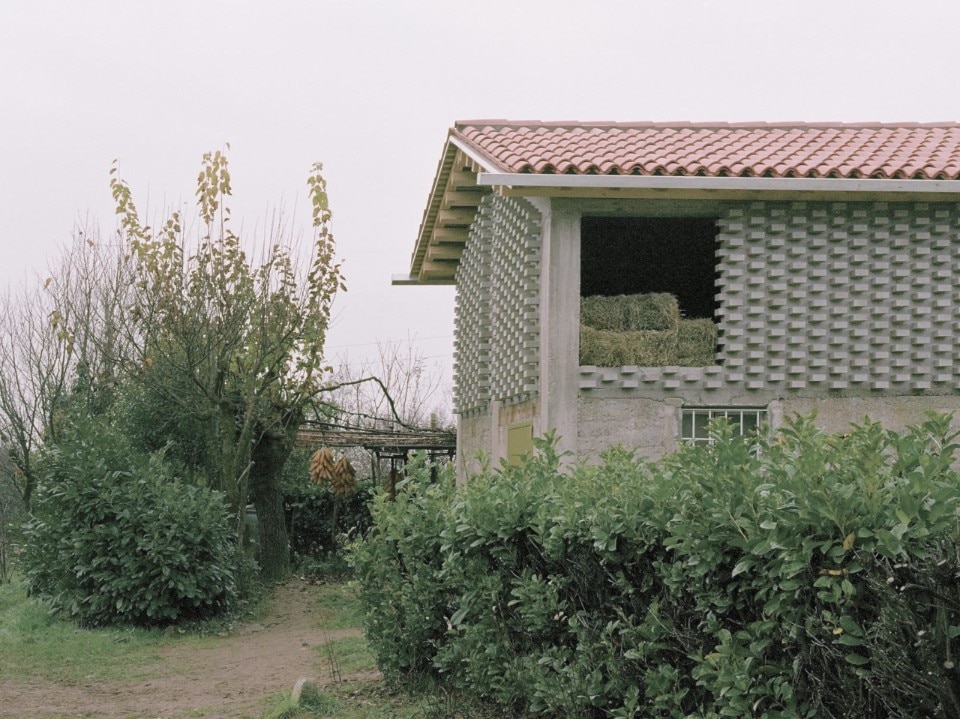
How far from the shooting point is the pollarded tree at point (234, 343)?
17.1 m

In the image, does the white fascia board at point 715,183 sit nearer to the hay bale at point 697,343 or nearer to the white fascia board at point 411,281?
the hay bale at point 697,343

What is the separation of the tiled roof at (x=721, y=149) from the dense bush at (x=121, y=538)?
5752 millimetres

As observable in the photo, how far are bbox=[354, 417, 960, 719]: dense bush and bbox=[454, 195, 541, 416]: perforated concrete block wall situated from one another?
5.65 m

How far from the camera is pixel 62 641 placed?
43.8 ft

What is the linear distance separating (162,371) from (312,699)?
32.3 ft

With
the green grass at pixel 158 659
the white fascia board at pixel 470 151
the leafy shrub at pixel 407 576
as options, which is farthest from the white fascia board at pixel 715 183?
the green grass at pixel 158 659

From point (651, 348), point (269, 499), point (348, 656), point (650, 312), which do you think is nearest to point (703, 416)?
point (651, 348)

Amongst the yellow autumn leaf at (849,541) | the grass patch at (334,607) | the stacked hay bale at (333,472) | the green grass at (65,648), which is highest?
the stacked hay bale at (333,472)

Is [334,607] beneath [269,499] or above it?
beneath

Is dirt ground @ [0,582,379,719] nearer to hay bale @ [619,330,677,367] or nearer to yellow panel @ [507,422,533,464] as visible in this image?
yellow panel @ [507,422,533,464]

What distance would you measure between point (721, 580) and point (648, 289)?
13.1 metres

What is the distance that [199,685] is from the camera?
Result: 10.7m

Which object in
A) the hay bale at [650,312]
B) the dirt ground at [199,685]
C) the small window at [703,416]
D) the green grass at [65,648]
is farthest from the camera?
the hay bale at [650,312]

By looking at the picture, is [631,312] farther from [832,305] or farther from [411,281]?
[411,281]
